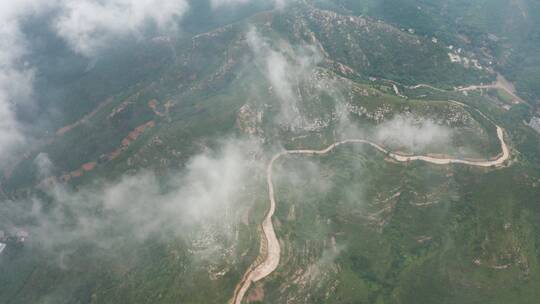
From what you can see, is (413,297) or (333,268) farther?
(333,268)

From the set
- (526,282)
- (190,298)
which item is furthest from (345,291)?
(526,282)

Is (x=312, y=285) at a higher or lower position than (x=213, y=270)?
lower

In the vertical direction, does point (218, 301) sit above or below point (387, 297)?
above

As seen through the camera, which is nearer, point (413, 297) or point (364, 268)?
point (413, 297)

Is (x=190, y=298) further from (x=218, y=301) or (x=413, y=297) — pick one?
(x=413, y=297)

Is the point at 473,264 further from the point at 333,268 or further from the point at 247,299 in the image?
the point at 247,299


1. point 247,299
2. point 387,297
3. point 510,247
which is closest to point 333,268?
point 387,297

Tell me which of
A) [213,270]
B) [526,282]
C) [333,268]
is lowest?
[526,282]
